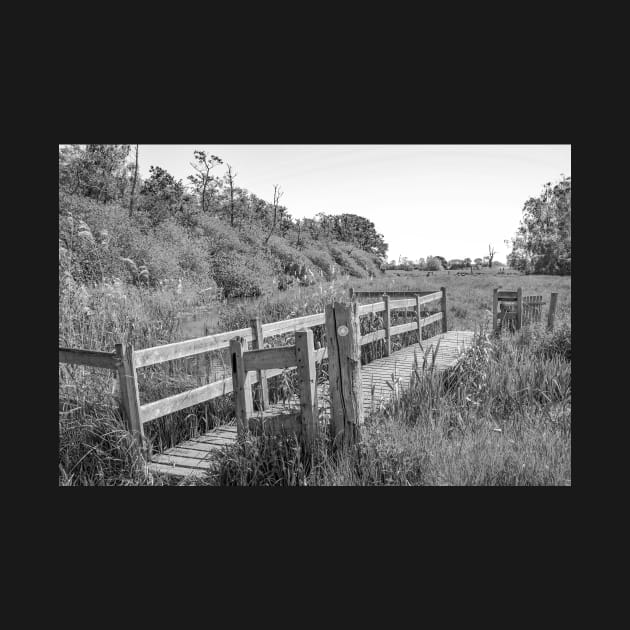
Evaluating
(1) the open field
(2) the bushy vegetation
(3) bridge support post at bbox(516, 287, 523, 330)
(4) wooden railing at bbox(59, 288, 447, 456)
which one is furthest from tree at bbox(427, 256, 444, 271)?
(4) wooden railing at bbox(59, 288, 447, 456)

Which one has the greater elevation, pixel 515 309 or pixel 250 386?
pixel 515 309

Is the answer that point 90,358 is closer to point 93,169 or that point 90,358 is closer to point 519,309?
point 519,309

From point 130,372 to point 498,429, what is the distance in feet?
11.7

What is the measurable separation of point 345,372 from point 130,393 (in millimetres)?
2039

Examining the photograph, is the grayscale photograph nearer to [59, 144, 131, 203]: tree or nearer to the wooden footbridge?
the wooden footbridge

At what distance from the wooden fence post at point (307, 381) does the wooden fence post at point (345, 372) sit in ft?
0.57

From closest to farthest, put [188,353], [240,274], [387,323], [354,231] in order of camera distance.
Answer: [188,353] < [387,323] < [240,274] < [354,231]

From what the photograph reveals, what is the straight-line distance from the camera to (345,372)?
5.36 meters

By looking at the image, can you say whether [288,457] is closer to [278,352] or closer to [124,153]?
[278,352]

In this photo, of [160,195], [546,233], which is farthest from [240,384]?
[546,233]

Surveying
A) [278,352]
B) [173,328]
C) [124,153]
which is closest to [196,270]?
[124,153]

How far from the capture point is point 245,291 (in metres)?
20.3

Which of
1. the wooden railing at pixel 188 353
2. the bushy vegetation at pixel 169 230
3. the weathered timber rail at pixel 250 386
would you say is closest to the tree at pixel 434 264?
the bushy vegetation at pixel 169 230

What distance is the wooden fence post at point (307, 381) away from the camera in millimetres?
5352
